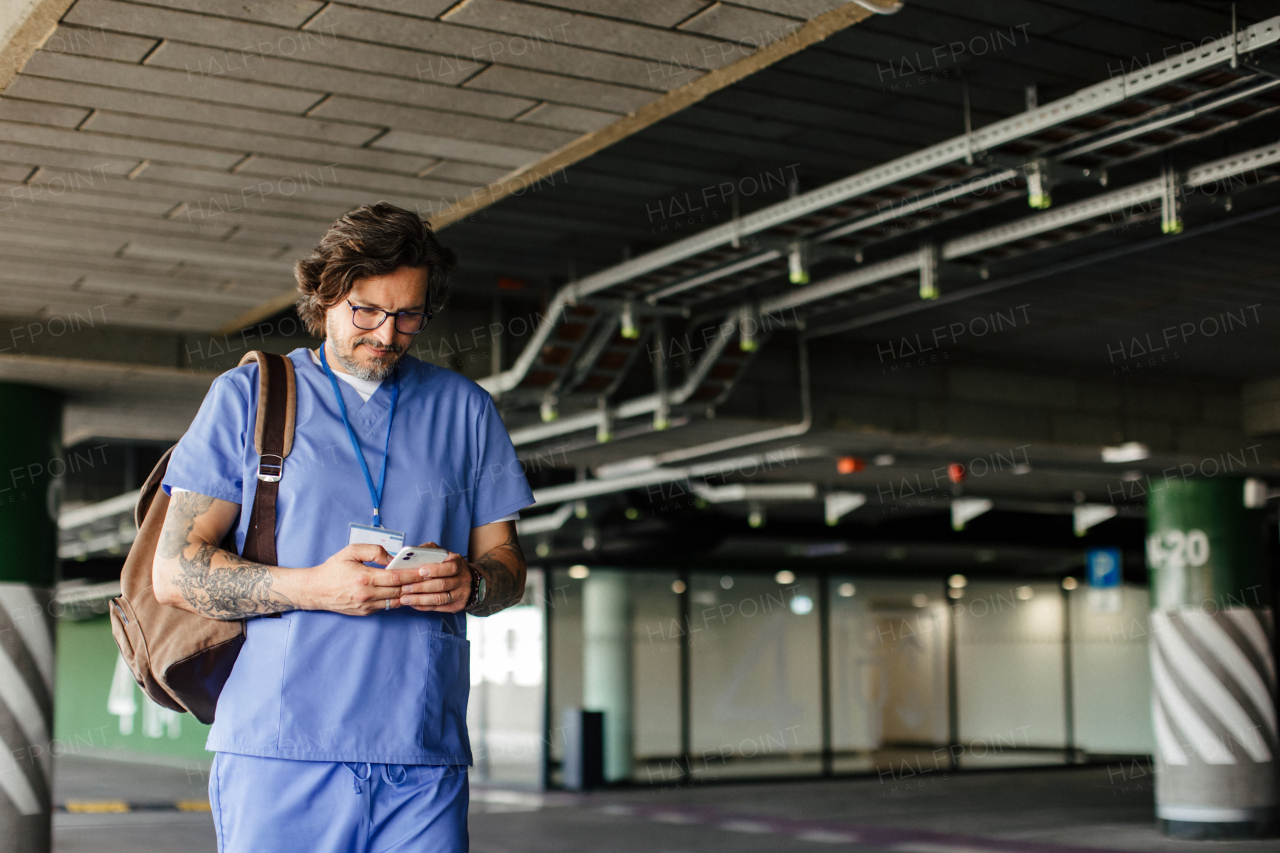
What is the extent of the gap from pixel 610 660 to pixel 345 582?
14730 millimetres

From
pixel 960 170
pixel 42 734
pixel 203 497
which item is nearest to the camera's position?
pixel 203 497

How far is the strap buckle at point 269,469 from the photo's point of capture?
2.00 metres

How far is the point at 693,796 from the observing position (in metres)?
15.0

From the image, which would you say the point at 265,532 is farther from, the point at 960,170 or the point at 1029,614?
the point at 1029,614

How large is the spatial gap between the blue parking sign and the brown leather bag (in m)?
14.6

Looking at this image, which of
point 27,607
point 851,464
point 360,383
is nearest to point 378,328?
point 360,383

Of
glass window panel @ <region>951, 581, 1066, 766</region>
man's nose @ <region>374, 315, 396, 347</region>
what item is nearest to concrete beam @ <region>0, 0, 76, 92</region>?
man's nose @ <region>374, 315, 396, 347</region>

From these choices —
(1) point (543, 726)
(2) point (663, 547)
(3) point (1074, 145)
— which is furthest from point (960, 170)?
(1) point (543, 726)

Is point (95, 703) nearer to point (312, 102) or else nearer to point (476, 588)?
point (312, 102)

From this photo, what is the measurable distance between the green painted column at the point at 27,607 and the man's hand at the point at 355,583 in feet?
22.0

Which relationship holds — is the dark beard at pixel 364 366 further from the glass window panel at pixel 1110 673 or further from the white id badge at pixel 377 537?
the glass window panel at pixel 1110 673

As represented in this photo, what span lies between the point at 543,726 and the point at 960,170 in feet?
39.0

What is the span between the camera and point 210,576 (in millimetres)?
1943

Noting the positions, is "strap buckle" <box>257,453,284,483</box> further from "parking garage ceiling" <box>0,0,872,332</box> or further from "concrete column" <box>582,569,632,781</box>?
"concrete column" <box>582,569,632,781</box>
